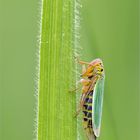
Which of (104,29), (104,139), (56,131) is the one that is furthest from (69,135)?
(104,29)

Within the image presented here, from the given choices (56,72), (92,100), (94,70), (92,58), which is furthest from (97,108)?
(92,58)

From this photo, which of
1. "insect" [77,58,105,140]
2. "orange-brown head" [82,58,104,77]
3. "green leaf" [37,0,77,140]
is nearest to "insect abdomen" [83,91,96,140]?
"insect" [77,58,105,140]

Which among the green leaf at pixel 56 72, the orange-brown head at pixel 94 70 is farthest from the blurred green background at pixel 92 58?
the green leaf at pixel 56 72

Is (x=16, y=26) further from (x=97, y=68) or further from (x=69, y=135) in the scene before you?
(x=69, y=135)

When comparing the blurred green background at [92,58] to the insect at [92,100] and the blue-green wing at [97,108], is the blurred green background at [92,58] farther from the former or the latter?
the blue-green wing at [97,108]

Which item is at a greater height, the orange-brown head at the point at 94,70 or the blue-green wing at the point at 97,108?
the orange-brown head at the point at 94,70

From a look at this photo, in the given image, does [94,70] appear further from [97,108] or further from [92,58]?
[92,58]

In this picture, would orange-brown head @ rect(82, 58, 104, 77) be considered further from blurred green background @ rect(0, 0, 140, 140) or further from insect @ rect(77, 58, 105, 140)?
blurred green background @ rect(0, 0, 140, 140)
